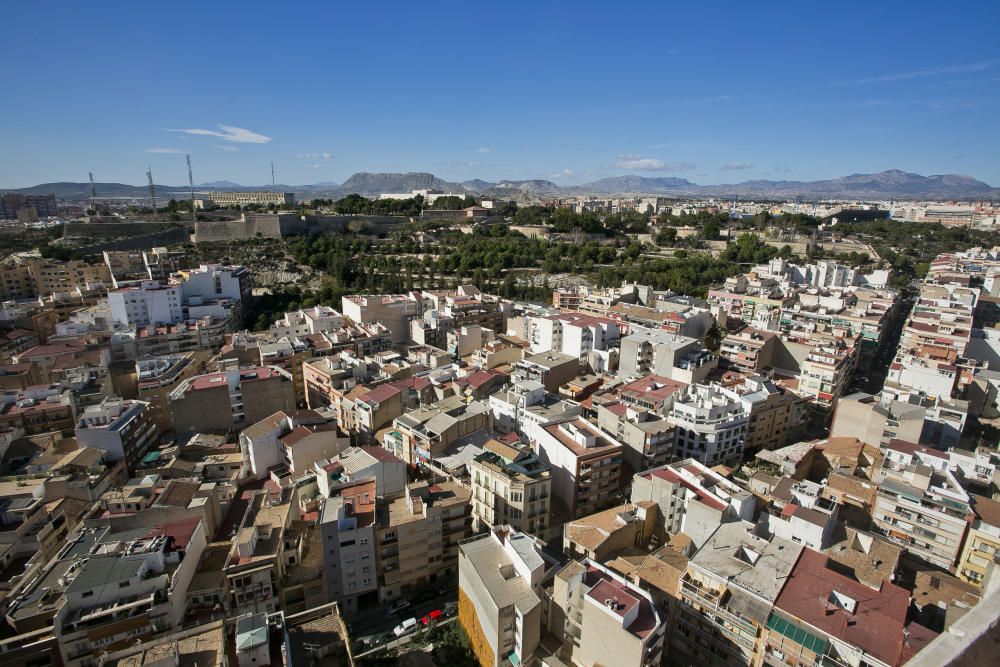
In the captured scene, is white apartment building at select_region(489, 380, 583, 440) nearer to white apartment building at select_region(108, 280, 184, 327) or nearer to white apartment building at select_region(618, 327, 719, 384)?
white apartment building at select_region(618, 327, 719, 384)

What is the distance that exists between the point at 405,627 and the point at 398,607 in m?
0.59

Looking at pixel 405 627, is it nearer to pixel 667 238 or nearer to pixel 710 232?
pixel 667 238

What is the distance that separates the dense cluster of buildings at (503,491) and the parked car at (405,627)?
0.05 meters

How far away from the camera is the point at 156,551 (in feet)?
26.9

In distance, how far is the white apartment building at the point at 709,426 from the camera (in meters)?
13.3

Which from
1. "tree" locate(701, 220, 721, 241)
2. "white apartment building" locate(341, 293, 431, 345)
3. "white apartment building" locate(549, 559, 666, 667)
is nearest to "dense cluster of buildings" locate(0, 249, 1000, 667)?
"white apartment building" locate(549, 559, 666, 667)

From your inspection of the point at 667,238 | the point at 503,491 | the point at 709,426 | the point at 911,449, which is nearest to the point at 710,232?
the point at 667,238

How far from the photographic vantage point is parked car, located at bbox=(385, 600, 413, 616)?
9992 mm

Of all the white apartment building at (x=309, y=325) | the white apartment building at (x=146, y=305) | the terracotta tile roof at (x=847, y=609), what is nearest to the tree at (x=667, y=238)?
the white apartment building at (x=309, y=325)

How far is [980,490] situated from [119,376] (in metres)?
24.1

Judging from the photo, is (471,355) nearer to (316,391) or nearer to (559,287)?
(316,391)

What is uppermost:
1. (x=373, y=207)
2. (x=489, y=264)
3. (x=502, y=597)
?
(x=373, y=207)

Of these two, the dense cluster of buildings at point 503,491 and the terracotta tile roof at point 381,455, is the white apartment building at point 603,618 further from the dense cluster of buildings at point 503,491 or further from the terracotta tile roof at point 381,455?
the terracotta tile roof at point 381,455

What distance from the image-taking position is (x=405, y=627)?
9508 millimetres
